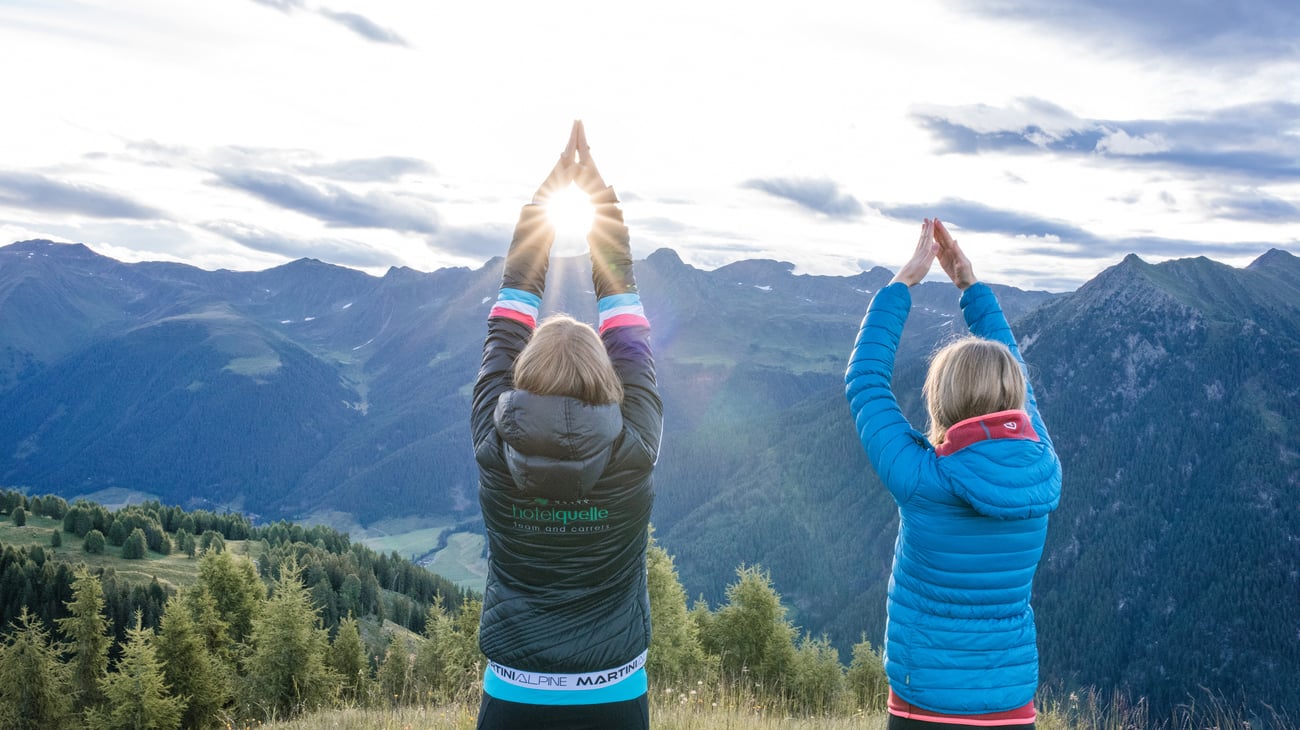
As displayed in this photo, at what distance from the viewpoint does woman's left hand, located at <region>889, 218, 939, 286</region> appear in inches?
182

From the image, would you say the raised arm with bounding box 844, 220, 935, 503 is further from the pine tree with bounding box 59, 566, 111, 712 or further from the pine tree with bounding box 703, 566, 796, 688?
the pine tree with bounding box 59, 566, 111, 712

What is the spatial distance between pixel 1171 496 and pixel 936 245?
23624 cm

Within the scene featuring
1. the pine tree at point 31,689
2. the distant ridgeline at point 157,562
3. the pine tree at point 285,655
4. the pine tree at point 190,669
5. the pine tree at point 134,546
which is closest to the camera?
the pine tree at point 285,655

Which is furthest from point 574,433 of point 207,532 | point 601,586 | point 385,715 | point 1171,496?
point 1171,496

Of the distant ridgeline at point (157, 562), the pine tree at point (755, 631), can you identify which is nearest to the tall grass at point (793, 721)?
the pine tree at point (755, 631)

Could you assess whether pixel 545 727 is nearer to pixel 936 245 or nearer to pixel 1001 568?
pixel 1001 568

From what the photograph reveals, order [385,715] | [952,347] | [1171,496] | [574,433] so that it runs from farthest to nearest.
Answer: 1. [1171,496]
2. [385,715]
3. [952,347]
4. [574,433]

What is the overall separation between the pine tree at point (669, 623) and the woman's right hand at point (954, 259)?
24679mm

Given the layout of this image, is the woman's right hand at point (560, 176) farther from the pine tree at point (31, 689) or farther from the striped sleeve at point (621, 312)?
the pine tree at point (31, 689)

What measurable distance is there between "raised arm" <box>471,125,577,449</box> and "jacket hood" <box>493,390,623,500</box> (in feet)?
1.12

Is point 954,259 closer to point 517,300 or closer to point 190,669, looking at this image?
point 517,300

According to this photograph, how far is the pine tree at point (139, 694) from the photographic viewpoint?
3067 cm

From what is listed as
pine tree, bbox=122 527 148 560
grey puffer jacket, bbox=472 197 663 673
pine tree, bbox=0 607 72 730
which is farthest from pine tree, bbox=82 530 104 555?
grey puffer jacket, bbox=472 197 663 673

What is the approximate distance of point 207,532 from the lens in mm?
94375
